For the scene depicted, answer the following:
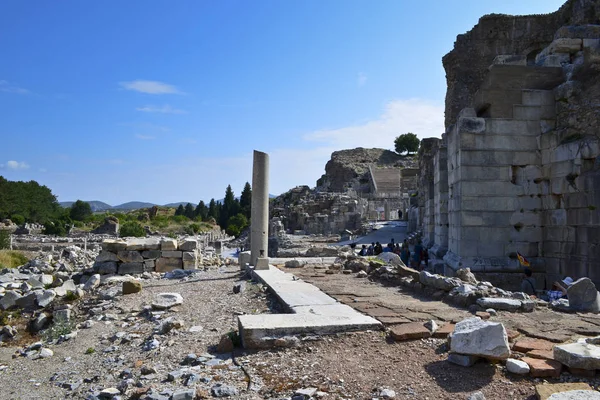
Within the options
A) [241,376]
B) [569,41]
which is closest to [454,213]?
[569,41]

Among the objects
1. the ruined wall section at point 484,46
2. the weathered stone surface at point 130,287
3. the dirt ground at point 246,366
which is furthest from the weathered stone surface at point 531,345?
the ruined wall section at point 484,46

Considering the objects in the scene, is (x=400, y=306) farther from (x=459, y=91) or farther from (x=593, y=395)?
(x=459, y=91)

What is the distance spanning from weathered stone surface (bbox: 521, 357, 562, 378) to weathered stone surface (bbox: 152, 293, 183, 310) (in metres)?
5.60

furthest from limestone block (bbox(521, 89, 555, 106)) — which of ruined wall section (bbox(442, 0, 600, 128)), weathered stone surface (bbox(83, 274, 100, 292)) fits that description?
ruined wall section (bbox(442, 0, 600, 128))

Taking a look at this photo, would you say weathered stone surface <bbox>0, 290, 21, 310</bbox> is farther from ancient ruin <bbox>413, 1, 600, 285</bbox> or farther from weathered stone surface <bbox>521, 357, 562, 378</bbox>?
weathered stone surface <bbox>521, 357, 562, 378</bbox>

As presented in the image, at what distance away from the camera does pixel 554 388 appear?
356cm

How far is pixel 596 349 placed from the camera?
13.1 feet

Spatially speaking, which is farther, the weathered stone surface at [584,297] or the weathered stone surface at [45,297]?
the weathered stone surface at [45,297]

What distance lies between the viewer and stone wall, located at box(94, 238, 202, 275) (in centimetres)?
1357

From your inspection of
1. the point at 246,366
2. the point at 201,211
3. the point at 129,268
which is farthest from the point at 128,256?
Answer: the point at 201,211

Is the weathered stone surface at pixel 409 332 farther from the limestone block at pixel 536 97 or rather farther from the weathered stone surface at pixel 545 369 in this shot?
the limestone block at pixel 536 97

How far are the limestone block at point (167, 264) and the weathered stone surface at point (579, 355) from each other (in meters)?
11.5

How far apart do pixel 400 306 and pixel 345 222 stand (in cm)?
2589

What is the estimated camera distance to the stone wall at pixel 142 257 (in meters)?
13.6
